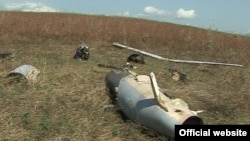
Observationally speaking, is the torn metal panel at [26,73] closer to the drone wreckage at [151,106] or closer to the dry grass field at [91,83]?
the dry grass field at [91,83]

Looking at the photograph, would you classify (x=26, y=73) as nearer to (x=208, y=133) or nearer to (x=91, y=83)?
(x=91, y=83)

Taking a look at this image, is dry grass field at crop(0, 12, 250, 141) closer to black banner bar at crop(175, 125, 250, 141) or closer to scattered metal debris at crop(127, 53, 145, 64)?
scattered metal debris at crop(127, 53, 145, 64)

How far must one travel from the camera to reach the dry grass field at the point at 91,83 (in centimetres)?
561

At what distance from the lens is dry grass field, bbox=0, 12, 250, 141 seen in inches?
221

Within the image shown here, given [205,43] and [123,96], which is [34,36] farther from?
[123,96]

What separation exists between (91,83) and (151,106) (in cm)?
296

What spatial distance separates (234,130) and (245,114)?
7.36 ft

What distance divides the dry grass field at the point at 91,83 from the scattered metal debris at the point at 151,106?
0.62ft

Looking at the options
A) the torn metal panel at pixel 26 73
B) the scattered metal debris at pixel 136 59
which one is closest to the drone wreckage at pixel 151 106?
the torn metal panel at pixel 26 73

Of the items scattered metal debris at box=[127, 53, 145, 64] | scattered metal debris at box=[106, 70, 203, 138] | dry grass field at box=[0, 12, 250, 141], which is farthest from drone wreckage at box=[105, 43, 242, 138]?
scattered metal debris at box=[127, 53, 145, 64]

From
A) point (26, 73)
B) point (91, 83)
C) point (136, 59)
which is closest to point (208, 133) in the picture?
point (91, 83)

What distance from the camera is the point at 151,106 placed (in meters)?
5.46

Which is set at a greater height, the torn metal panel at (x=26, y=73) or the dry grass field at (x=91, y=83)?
the torn metal panel at (x=26, y=73)

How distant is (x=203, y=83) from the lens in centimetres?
941
